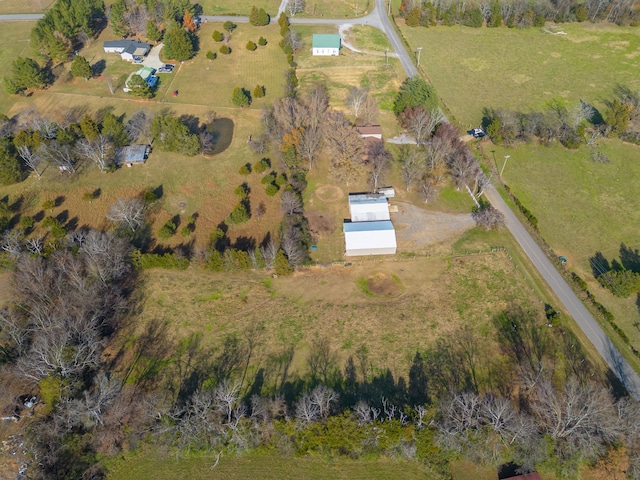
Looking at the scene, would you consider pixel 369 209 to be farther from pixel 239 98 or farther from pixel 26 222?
pixel 26 222

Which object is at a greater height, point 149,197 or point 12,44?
point 12,44

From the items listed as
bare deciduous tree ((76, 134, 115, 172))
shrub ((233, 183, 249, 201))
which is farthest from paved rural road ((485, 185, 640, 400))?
bare deciduous tree ((76, 134, 115, 172))

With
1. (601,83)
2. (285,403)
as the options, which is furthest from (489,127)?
Result: (285,403)

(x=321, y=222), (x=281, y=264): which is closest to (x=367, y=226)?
(x=321, y=222)

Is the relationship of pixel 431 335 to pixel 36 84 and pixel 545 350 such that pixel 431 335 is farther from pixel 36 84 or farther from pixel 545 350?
pixel 36 84

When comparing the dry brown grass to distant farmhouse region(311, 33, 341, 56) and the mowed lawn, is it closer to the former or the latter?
the mowed lawn
